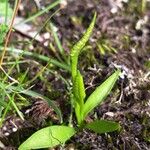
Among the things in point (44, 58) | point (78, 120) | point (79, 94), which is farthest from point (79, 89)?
point (44, 58)

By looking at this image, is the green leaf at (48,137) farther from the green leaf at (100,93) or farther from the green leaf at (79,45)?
the green leaf at (79,45)

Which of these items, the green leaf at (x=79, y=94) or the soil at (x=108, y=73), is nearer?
the green leaf at (x=79, y=94)

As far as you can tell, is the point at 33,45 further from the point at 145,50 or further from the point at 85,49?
the point at 145,50

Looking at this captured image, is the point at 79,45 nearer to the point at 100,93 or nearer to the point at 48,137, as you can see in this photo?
the point at 100,93

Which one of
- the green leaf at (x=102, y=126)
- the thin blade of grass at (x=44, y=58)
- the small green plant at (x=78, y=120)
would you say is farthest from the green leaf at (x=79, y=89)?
the thin blade of grass at (x=44, y=58)

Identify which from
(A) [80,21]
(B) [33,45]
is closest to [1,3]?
(B) [33,45]

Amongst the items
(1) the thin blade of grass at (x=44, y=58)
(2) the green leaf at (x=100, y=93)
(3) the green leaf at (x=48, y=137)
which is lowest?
(3) the green leaf at (x=48, y=137)

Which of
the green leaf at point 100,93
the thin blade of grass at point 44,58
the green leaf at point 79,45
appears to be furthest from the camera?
the thin blade of grass at point 44,58

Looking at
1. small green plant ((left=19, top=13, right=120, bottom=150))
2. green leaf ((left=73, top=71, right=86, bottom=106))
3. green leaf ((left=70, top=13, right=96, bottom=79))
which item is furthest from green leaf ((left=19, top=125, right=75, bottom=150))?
green leaf ((left=70, top=13, right=96, bottom=79))
